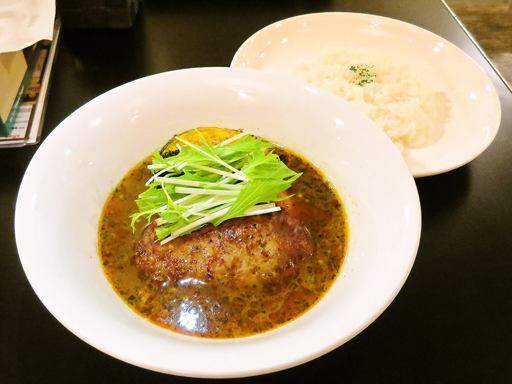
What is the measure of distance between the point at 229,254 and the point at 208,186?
23 centimetres

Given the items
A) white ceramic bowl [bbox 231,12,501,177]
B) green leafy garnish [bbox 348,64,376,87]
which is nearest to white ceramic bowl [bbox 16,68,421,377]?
white ceramic bowl [bbox 231,12,501,177]

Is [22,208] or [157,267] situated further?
[157,267]

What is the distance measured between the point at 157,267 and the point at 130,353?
436mm

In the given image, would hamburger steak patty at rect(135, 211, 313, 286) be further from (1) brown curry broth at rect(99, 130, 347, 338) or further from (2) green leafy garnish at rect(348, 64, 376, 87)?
(2) green leafy garnish at rect(348, 64, 376, 87)

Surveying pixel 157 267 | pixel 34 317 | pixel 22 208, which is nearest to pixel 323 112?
pixel 157 267

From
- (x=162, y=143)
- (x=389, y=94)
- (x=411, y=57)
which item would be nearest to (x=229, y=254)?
(x=162, y=143)

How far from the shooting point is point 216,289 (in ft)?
4.62

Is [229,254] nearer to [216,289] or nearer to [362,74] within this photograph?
[216,289]

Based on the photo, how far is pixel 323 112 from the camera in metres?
1.61

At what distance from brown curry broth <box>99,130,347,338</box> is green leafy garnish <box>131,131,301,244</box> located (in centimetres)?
9

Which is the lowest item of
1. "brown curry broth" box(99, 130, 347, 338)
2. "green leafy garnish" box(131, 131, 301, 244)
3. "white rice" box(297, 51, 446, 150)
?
"brown curry broth" box(99, 130, 347, 338)

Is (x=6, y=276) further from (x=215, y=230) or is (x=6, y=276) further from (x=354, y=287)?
(x=354, y=287)

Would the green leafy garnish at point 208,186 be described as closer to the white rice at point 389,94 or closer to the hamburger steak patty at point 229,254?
the hamburger steak patty at point 229,254

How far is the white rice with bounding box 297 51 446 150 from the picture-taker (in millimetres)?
2051
